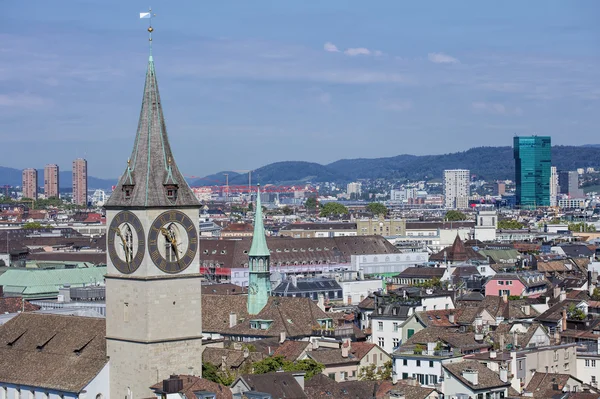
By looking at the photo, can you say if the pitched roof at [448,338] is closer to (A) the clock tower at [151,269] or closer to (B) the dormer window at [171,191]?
(A) the clock tower at [151,269]

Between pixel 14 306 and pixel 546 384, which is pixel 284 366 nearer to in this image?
pixel 546 384

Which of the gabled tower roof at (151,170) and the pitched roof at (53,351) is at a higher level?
the gabled tower roof at (151,170)

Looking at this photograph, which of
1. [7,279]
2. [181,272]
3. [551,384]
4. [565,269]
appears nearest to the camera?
[181,272]

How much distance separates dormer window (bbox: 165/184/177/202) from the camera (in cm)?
6153

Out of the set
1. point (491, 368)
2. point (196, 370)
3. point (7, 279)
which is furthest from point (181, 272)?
point (7, 279)

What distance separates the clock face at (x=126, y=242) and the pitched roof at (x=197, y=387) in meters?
4.99

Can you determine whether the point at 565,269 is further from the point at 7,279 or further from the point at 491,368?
the point at 491,368

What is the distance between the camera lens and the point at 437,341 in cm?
7575

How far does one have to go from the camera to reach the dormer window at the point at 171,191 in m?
61.5

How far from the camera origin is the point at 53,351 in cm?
6556

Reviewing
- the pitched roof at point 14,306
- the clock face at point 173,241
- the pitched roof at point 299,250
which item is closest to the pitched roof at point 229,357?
the clock face at point 173,241

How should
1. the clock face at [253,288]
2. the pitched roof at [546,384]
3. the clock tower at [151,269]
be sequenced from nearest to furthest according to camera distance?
the clock tower at [151,269] → the pitched roof at [546,384] → the clock face at [253,288]

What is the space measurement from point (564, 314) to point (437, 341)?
13.9 metres

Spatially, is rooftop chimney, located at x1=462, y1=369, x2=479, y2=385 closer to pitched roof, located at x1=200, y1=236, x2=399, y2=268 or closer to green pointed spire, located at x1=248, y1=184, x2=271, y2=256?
green pointed spire, located at x1=248, y1=184, x2=271, y2=256
